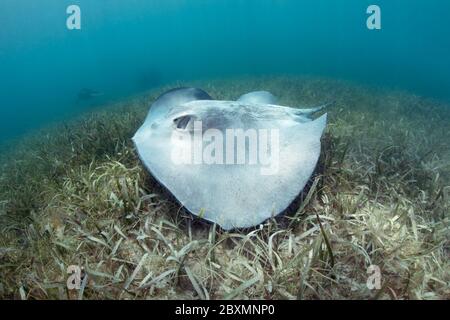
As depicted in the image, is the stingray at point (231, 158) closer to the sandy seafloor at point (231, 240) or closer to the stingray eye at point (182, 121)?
the stingray eye at point (182, 121)

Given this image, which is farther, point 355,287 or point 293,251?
point 293,251

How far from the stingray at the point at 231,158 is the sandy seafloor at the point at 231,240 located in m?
0.29

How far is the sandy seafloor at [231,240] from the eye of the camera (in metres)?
2.25

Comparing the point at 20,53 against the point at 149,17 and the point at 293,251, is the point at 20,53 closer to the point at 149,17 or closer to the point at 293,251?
the point at 149,17

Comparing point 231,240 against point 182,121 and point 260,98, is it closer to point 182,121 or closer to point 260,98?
point 182,121

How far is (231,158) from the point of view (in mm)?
2752

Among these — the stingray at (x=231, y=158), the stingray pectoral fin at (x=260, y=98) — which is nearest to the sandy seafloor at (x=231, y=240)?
the stingray at (x=231, y=158)

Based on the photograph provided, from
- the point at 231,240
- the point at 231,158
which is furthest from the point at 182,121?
the point at 231,240

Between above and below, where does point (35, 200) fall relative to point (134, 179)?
below

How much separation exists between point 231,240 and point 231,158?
77 cm

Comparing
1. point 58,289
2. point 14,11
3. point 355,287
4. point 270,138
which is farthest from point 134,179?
point 14,11

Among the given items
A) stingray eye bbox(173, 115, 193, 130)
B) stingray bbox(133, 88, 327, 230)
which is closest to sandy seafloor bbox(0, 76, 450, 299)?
stingray bbox(133, 88, 327, 230)
